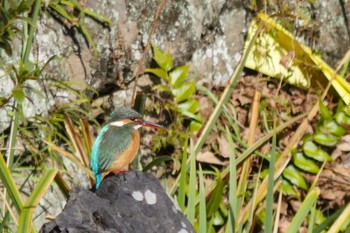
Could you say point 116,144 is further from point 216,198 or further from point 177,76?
point 177,76

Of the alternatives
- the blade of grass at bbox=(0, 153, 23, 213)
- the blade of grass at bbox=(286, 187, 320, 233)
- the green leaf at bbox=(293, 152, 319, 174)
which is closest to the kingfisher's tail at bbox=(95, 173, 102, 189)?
the blade of grass at bbox=(0, 153, 23, 213)

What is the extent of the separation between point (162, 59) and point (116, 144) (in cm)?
114

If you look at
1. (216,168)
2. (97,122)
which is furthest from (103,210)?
(216,168)

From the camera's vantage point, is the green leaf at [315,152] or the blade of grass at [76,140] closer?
the blade of grass at [76,140]

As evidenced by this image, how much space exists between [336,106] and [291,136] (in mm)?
287

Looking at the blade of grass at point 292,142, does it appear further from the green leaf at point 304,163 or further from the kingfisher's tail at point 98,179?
the kingfisher's tail at point 98,179

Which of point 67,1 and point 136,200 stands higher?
point 67,1

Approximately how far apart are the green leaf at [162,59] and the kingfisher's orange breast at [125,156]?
41.0 inches

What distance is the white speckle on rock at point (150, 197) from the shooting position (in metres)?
2.75

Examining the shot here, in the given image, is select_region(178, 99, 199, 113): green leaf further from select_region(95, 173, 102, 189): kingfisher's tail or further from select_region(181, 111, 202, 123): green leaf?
select_region(95, 173, 102, 189): kingfisher's tail

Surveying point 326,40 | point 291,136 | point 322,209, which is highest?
point 326,40

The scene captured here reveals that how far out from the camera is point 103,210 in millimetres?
2629

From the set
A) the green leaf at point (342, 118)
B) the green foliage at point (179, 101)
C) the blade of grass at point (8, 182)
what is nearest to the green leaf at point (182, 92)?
the green foliage at point (179, 101)

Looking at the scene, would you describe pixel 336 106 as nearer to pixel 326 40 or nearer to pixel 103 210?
pixel 326 40
